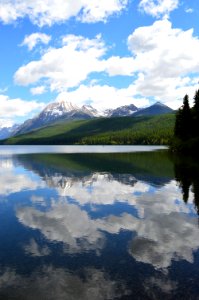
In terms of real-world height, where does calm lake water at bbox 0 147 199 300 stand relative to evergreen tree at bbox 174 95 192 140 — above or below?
below

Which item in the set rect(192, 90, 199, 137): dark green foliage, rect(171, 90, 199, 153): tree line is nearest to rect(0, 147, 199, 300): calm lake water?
rect(192, 90, 199, 137): dark green foliage

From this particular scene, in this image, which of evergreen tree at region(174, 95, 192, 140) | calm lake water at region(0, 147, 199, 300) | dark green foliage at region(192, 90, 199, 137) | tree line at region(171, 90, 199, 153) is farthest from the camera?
evergreen tree at region(174, 95, 192, 140)

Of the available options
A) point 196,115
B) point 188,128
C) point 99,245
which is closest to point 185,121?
point 188,128

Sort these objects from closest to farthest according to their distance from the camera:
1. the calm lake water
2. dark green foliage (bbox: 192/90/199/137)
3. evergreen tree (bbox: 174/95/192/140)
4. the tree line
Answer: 1. the calm lake water
2. dark green foliage (bbox: 192/90/199/137)
3. the tree line
4. evergreen tree (bbox: 174/95/192/140)

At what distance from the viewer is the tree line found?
306 feet

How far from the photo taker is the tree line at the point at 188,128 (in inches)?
3674

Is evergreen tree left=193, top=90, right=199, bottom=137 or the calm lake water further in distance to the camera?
evergreen tree left=193, top=90, right=199, bottom=137

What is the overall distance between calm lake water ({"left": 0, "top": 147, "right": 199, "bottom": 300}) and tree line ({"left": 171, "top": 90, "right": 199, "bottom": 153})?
59.6 metres

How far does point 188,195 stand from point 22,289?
2431 cm

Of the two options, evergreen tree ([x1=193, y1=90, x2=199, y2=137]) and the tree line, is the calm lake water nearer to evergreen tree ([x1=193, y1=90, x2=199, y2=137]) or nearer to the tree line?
evergreen tree ([x1=193, y1=90, x2=199, y2=137])

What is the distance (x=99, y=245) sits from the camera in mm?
18969

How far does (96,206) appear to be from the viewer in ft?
100

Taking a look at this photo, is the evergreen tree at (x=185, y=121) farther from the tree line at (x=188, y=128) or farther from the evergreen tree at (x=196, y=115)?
the evergreen tree at (x=196, y=115)

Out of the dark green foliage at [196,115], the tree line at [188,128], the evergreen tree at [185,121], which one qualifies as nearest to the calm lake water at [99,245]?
the dark green foliage at [196,115]
